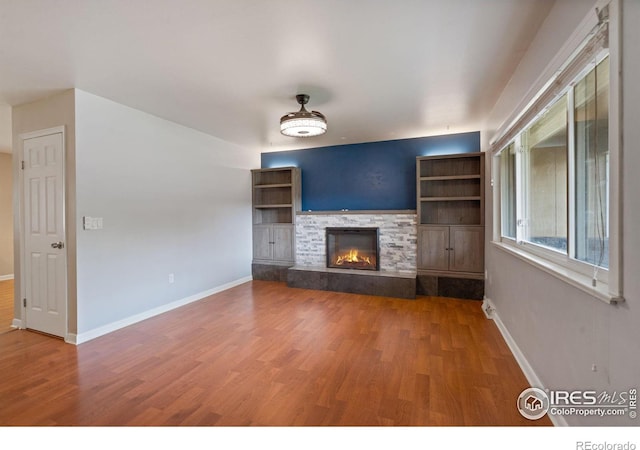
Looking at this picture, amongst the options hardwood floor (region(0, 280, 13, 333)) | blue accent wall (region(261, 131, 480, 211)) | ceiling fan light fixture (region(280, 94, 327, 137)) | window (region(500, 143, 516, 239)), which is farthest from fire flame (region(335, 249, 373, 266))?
hardwood floor (region(0, 280, 13, 333))

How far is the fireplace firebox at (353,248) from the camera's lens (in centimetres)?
498

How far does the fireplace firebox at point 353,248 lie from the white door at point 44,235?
3605 mm

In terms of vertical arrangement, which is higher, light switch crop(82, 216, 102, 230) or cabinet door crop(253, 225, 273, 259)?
light switch crop(82, 216, 102, 230)

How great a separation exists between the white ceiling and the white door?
23.4 inches

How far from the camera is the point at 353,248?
5.20 m

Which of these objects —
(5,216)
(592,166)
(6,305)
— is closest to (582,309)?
(592,166)

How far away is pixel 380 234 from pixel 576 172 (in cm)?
327

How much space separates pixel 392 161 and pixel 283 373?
384cm

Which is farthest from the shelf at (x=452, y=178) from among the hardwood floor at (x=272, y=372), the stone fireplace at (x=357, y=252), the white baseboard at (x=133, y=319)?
the white baseboard at (x=133, y=319)

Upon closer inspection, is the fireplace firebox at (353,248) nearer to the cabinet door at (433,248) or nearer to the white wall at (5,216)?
the cabinet door at (433,248)

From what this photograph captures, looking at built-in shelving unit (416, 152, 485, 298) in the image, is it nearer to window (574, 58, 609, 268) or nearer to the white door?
window (574, 58, 609, 268)

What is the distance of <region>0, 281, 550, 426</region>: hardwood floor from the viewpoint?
5.92ft
